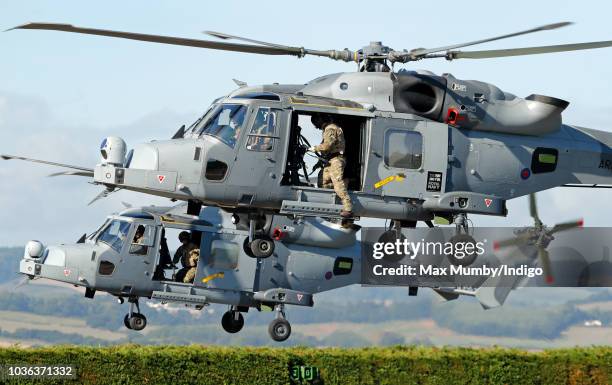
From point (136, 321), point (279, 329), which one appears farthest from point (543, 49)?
point (136, 321)

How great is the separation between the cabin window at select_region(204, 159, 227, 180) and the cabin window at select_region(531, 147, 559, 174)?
18.6 feet

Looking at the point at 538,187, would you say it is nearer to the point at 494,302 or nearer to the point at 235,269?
the point at 494,302

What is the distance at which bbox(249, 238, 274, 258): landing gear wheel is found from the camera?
784 inches

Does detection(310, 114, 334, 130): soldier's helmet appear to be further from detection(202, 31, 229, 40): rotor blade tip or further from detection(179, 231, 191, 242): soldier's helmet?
detection(179, 231, 191, 242): soldier's helmet

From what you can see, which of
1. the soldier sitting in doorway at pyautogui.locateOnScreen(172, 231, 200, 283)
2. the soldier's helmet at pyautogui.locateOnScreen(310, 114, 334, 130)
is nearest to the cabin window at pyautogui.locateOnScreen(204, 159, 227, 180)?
the soldier's helmet at pyautogui.locateOnScreen(310, 114, 334, 130)

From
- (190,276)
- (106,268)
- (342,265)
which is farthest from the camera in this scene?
(342,265)

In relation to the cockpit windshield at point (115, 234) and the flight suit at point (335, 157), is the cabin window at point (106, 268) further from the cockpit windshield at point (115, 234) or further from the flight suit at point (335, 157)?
the flight suit at point (335, 157)

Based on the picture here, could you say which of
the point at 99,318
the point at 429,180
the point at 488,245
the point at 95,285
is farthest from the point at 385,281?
the point at 99,318

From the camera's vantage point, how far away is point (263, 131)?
19156 mm

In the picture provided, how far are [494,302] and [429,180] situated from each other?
7609 millimetres

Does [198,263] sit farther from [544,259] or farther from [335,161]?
[335,161]

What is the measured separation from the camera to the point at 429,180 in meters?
19.9

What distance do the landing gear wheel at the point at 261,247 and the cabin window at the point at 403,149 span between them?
2.44 meters

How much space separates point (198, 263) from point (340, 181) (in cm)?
998
